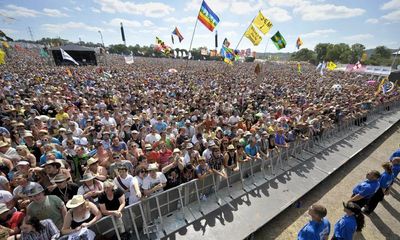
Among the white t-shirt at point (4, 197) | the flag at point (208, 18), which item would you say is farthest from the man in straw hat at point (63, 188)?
the flag at point (208, 18)

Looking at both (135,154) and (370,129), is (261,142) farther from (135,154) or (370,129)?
(370,129)

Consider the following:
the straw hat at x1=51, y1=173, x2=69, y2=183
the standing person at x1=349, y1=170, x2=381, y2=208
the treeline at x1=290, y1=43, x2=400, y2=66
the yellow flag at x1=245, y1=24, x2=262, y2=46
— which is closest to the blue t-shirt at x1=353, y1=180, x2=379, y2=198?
the standing person at x1=349, y1=170, x2=381, y2=208

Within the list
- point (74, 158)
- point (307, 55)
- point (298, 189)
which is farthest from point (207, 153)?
point (307, 55)

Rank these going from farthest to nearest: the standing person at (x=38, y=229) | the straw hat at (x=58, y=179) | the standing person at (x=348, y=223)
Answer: the standing person at (x=348, y=223) → the straw hat at (x=58, y=179) → the standing person at (x=38, y=229)

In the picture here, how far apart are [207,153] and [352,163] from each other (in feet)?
24.2

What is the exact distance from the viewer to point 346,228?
3.80 m

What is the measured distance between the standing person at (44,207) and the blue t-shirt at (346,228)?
5.32m

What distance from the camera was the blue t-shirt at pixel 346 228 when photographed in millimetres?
3761

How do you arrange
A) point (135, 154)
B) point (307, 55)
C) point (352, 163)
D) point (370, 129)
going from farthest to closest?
point (307, 55) → point (370, 129) → point (352, 163) → point (135, 154)

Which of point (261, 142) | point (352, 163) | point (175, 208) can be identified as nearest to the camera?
point (175, 208)

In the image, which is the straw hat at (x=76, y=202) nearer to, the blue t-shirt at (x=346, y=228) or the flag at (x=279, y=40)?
the blue t-shirt at (x=346, y=228)

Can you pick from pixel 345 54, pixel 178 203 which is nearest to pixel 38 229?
pixel 178 203

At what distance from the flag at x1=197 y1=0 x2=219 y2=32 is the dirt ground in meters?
12.4

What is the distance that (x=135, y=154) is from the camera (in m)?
5.52
